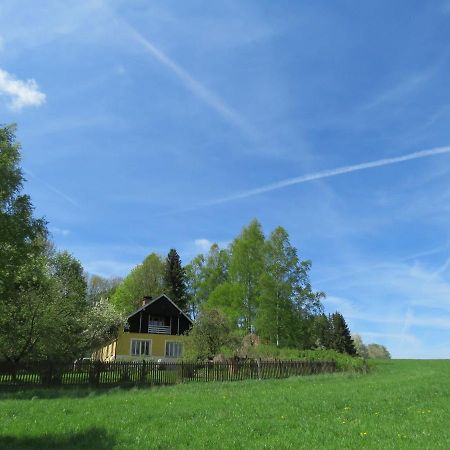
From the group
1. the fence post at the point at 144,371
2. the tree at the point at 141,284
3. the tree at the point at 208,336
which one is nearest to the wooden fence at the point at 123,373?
the fence post at the point at 144,371

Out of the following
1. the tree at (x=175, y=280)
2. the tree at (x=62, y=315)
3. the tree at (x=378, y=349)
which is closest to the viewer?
the tree at (x=62, y=315)

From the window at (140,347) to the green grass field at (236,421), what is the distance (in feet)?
116

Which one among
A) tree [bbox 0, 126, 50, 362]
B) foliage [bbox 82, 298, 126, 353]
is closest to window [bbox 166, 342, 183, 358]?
foliage [bbox 82, 298, 126, 353]

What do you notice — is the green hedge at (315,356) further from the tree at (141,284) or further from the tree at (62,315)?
the tree at (141,284)

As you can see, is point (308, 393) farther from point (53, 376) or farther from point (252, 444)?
point (53, 376)

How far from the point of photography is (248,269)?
5128 centimetres

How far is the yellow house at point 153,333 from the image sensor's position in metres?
49.8

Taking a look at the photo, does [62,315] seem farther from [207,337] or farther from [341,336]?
[341,336]

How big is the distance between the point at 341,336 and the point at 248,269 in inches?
1397

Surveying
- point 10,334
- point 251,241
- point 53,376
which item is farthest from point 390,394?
point 251,241

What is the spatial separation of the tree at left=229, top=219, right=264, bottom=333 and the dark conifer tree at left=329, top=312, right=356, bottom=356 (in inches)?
1285

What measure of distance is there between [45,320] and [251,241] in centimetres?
2859

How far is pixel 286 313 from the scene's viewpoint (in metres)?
45.3

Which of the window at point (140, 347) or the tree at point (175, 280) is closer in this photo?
the window at point (140, 347)
